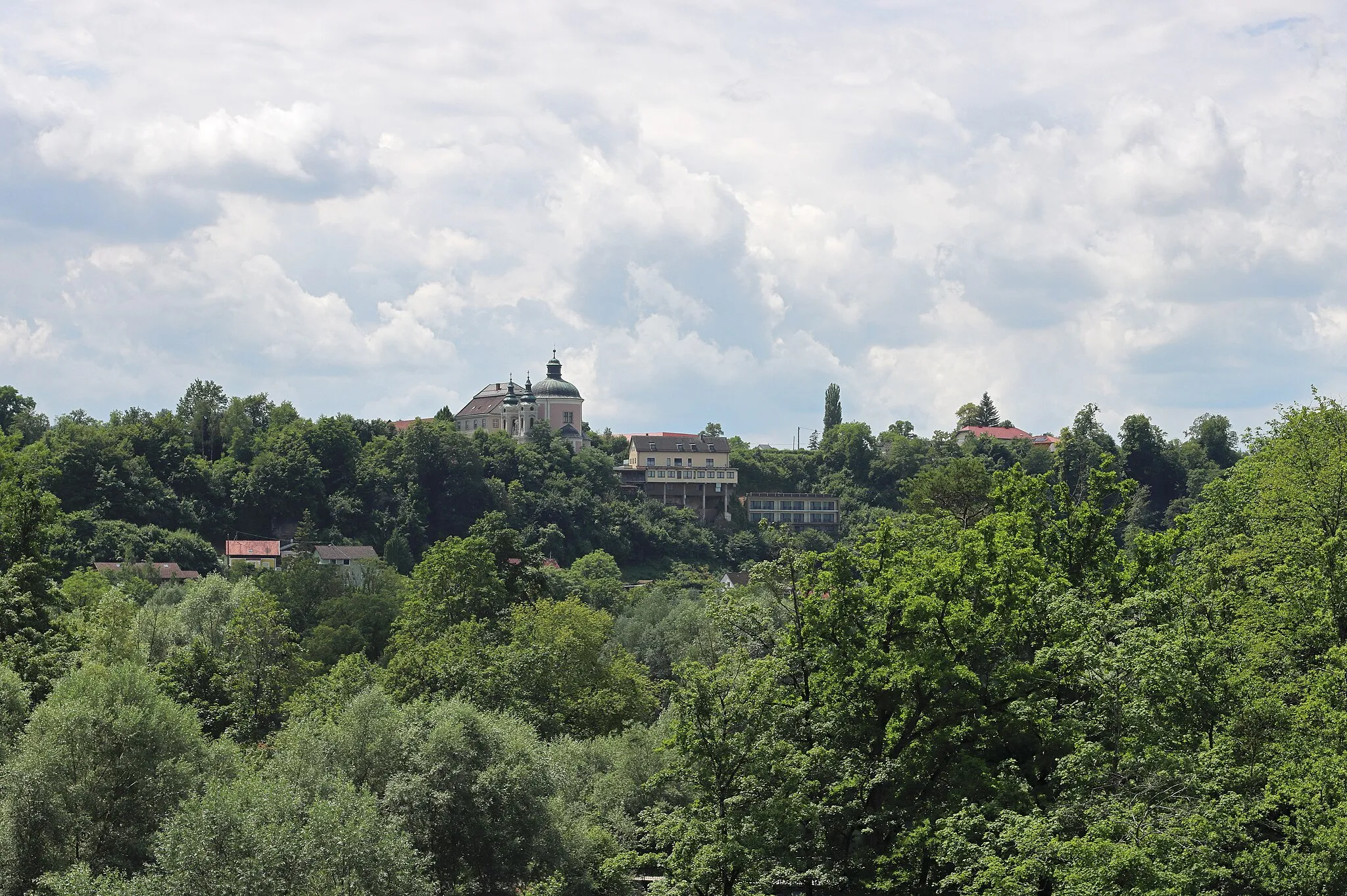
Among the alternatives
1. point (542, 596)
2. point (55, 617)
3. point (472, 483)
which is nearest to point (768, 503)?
point (472, 483)

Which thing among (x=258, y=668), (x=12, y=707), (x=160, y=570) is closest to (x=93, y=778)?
(x=12, y=707)

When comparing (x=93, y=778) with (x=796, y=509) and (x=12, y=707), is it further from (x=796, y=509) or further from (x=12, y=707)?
(x=796, y=509)

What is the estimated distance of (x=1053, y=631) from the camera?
100 feet

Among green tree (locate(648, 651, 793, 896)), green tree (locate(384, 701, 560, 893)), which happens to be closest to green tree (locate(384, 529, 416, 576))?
green tree (locate(384, 701, 560, 893))

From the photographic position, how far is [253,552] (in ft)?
423

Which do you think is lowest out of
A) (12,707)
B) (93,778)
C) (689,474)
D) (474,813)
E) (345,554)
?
(474,813)

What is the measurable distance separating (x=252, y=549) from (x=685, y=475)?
233 feet

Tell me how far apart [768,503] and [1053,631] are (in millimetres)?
158102

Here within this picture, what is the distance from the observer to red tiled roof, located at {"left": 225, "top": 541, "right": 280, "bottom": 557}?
12850cm

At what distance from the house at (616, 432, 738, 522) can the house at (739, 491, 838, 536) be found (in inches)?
151

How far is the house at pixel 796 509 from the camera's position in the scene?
606ft

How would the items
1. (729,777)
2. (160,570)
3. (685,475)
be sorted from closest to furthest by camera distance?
(729,777) < (160,570) < (685,475)

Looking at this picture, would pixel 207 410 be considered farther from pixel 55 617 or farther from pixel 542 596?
pixel 55 617

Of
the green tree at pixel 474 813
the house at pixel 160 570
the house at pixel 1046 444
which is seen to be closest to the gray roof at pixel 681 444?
the house at pixel 1046 444
